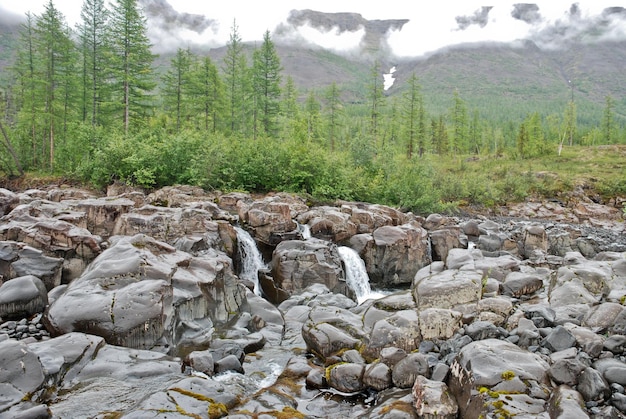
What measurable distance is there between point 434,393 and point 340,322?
507 centimetres

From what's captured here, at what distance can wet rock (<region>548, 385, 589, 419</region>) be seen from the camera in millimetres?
7527

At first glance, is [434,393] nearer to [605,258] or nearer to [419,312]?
[419,312]

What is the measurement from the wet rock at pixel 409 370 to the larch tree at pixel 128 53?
3507 cm

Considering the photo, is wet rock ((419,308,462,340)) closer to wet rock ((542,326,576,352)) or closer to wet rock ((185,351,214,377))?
wet rock ((542,326,576,352))

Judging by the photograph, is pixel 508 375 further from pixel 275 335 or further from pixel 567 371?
pixel 275 335

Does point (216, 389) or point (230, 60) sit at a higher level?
point (230, 60)

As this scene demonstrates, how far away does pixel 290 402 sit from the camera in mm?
Answer: 10297

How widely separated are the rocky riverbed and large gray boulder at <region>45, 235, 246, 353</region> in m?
0.05

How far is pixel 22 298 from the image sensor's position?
12.8m

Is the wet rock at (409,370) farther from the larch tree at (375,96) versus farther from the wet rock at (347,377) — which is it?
the larch tree at (375,96)

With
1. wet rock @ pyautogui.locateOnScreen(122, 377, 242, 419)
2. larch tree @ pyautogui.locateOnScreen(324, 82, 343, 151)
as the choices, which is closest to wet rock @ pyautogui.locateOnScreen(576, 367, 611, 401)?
wet rock @ pyautogui.locateOnScreen(122, 377, 242, 419)

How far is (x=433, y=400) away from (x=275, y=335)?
23.5 ft

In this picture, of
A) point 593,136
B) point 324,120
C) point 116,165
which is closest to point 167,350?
point 116,165

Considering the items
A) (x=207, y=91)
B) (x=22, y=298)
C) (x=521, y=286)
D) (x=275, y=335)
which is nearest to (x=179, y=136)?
(x=207, y=91)
